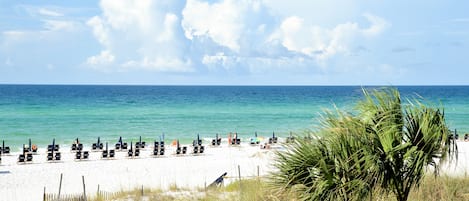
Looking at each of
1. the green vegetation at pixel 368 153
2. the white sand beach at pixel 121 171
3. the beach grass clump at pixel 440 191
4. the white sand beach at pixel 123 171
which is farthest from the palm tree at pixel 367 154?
the white sand beach at pixel 123 171

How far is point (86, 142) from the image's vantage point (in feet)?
131

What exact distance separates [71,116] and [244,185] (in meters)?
58.8

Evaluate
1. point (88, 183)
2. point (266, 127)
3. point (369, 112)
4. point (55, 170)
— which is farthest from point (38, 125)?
point (369, 112)

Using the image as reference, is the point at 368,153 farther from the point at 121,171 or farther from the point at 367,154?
the point at 121,171

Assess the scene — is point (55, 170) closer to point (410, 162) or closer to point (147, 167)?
point (147, 167)

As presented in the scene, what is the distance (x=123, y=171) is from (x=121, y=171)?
0.09 m

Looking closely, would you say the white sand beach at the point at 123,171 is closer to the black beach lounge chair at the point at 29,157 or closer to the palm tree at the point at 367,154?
the black beach lounge chair at the point at 29,157

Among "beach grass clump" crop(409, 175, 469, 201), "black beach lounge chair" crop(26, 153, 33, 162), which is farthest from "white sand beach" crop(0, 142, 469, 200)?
"beach grass clump" crop(409, 175, 469, 201)

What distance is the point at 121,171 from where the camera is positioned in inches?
923

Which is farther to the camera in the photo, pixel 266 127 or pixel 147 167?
pixel 266 127

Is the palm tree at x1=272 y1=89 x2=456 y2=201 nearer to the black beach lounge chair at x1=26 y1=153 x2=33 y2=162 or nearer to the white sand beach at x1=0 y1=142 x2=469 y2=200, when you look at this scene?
the white sand beach at x1=0 y1=142 x2=469 y2=200

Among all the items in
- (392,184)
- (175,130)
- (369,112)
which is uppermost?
(369,112)

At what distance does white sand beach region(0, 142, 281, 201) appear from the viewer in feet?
62.2

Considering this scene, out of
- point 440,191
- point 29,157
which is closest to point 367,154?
point 440,191
